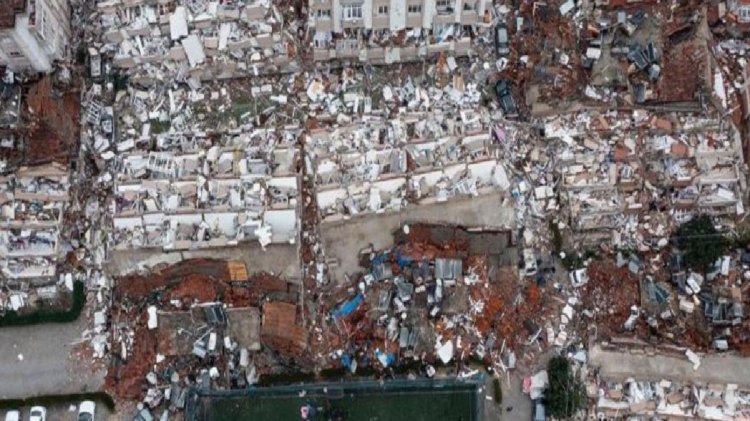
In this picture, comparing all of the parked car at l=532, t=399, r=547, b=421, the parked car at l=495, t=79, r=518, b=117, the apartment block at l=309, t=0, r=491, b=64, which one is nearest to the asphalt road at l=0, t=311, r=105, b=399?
the apartment block at l=309, t=0, r=491, b=64

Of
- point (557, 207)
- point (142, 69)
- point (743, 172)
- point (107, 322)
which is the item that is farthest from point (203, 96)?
point (743, 172)

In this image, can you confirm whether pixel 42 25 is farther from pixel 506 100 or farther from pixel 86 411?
pixel 506 100

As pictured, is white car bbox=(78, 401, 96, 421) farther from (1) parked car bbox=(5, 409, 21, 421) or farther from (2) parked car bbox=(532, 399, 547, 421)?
(2) parked car bbox=(532, 399, 547, 421)

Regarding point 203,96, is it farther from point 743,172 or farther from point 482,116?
point 743,172

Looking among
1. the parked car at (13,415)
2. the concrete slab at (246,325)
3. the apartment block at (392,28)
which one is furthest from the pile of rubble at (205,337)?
the apartment block at (392,28)

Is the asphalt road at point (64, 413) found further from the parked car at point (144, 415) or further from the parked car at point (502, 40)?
the parked car at point (502, 40)

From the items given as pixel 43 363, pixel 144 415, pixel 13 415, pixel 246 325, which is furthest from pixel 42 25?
pixel 144 415
